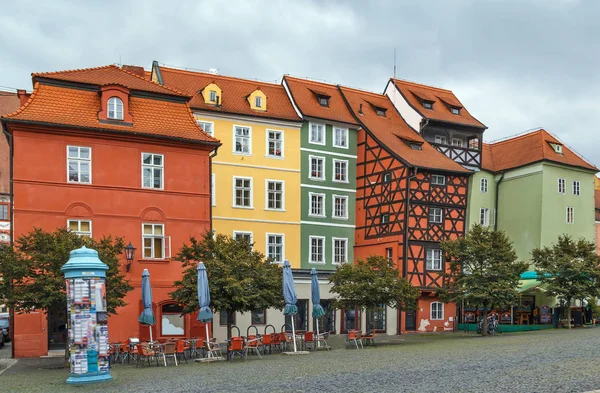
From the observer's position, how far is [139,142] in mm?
30891

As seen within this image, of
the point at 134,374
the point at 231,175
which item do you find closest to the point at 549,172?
the point at 231,175

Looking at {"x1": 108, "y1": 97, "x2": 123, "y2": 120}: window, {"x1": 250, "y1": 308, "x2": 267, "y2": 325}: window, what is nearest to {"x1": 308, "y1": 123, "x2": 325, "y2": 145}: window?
{"x1": 250, "y1": 308, "x2": 267, "y2": 325}: window

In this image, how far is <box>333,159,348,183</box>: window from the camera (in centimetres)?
4262

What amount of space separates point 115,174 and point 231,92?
12.0 meters

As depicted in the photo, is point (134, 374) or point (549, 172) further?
point (549, 172)

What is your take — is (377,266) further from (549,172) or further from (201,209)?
(549,172)

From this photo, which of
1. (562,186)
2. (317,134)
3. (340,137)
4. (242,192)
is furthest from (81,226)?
(562,186)

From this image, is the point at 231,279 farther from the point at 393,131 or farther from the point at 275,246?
the point at 393,131

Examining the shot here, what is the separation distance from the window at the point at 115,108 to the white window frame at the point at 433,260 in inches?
730

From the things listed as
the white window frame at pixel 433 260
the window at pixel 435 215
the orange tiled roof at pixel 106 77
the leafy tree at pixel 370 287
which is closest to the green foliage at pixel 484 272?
the leafy tree at pixel 370 287

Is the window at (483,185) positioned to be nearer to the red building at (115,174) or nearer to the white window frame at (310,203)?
the white window frame at (310,203)

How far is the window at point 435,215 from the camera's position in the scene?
4144 centimetres

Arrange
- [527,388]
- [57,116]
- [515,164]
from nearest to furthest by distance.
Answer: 1. [527,388]
2. [57,116]
3. [515,164]

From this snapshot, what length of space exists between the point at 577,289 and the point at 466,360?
853 inches
